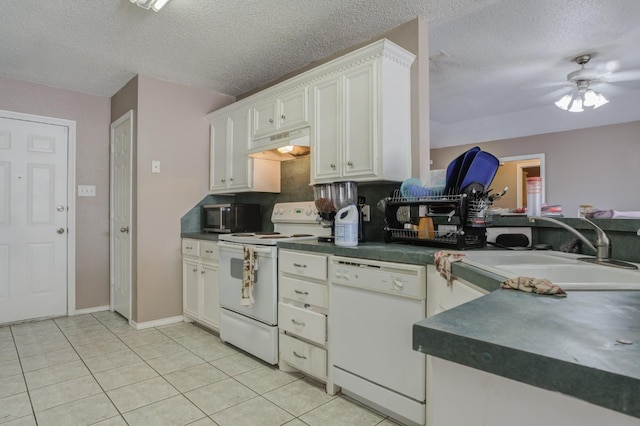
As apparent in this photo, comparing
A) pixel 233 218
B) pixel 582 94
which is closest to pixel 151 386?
pixel 233 218

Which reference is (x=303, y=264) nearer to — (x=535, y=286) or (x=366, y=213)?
(x=366, y=213)

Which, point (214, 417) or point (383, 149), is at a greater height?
point (383, 149)

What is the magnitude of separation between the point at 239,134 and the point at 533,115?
413cm

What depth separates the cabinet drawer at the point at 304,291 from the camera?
216 cm

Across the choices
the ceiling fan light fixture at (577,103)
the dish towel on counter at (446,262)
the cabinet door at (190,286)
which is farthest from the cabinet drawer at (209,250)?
the ceiling fan light fixture at (577,103)

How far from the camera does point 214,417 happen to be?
1.88 meters

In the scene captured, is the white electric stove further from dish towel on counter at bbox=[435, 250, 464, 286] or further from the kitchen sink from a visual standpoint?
the kitchen sink

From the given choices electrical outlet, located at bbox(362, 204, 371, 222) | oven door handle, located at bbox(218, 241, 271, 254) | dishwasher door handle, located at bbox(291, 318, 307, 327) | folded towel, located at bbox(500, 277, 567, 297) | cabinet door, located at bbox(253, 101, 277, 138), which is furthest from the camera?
cabinet door, located at bbox(253, 101, 277, 138)

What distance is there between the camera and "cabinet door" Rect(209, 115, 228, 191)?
11.9 feet

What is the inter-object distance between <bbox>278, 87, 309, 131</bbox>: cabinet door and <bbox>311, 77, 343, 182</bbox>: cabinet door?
87mm

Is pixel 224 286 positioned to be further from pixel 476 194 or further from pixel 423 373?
pixel 476 194

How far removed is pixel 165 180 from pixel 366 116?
7.29 ft

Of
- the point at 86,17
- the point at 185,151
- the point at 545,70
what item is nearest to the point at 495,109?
the point at 545,70

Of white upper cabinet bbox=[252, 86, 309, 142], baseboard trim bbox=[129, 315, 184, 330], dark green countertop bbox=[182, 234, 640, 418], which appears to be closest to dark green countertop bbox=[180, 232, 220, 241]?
baseboard trim bbox=[129, 315, 184, 330]
